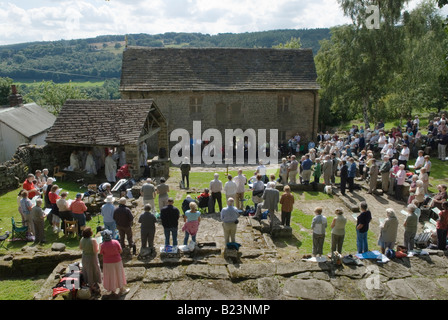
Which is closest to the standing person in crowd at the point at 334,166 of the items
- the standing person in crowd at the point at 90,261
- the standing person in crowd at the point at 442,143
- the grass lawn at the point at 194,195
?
the grass lawn at the point at 194,195

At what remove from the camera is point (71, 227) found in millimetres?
11469

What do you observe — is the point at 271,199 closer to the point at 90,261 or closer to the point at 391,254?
→ the point at 391,254

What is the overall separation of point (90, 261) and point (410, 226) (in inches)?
328

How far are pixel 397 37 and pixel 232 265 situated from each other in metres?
23.5

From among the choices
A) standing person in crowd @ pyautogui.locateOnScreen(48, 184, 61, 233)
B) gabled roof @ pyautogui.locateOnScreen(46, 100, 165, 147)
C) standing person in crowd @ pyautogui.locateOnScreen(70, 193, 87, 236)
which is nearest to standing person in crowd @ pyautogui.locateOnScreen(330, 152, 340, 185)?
gabled roof @ pyautogui.locateOnScreen(46, 100, 165, 147)

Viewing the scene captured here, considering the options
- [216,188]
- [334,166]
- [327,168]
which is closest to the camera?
[216,188]

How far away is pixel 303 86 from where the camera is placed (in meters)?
27.9

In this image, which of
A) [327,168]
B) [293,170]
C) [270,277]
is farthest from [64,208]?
[327,168]

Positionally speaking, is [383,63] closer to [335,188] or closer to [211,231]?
[335,188]

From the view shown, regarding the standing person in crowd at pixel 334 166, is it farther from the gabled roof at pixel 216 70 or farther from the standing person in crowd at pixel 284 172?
the gabled roof at pixel 216 70

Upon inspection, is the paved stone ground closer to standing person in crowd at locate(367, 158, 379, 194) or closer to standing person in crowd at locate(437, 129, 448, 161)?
standing person in crowd at locate(367, 158, 379, 194)

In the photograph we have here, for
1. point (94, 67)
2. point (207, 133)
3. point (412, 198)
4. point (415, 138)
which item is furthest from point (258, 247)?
point (94, 67)

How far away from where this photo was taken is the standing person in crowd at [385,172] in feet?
50.6

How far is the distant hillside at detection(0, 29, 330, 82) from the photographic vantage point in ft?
364
